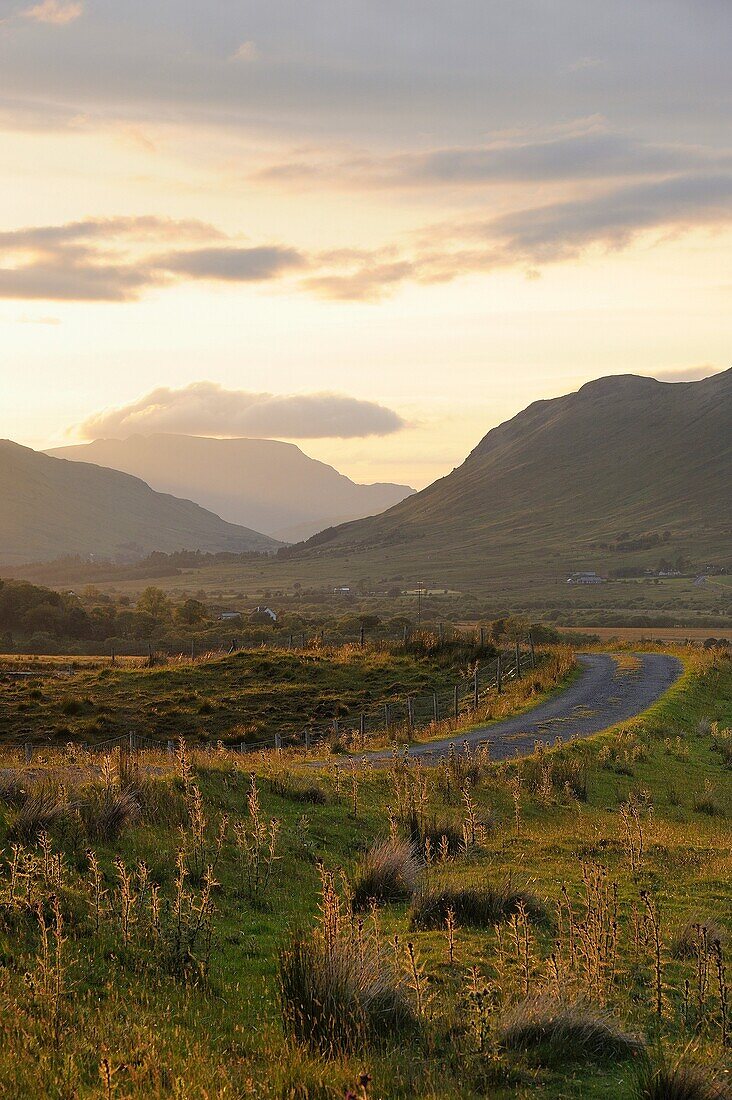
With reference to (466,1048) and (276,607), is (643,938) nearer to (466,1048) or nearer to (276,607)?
(466,1048)

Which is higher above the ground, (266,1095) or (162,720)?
(266,1095)

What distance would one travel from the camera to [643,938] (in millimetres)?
9953

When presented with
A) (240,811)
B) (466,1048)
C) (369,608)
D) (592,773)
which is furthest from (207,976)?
(369,608)

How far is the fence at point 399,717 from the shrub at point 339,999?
20022 mm

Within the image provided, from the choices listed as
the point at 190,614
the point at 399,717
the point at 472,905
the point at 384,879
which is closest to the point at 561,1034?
the point at 472,905

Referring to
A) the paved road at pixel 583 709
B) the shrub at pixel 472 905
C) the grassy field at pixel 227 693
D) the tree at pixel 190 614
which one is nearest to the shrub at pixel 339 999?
the shrub at pixel 472 905

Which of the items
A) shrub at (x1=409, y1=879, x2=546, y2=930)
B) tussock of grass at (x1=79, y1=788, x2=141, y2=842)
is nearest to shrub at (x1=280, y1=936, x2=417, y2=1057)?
shrub at (x1=409, y1=879, x2=546, y2=930)

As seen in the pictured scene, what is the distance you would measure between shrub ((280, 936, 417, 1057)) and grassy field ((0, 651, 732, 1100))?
2 centimetres

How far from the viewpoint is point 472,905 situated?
10.6m

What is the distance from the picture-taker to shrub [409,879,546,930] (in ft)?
34.0

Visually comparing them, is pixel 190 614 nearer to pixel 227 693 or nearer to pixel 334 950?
pixel 227 693

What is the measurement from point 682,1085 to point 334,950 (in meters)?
2.51

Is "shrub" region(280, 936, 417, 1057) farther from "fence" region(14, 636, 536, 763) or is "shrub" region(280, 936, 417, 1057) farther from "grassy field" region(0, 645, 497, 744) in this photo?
"grassy field" region(0, 645, 497, 744)

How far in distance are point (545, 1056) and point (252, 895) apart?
5.33 meters
